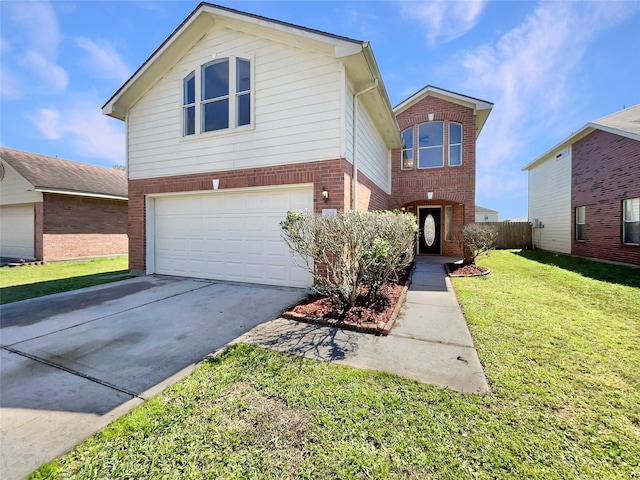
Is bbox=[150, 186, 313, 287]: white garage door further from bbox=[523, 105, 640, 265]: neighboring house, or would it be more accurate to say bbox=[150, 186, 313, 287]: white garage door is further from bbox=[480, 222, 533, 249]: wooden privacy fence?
bbox=[480, 222, 533, 249]: wooden privacy fence

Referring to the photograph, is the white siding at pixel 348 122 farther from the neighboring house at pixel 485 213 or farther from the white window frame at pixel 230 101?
the neighboring house at pixel 485 213

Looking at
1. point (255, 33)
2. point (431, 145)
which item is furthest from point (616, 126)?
point (255, 33)

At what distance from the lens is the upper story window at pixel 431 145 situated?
43.3 ft

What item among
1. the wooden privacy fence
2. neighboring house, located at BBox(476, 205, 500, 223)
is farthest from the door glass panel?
neighboring house, located at BBox(476, 205, 500, 223)

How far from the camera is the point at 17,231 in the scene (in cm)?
1430

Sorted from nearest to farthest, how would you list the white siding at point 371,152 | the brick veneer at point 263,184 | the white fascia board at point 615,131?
the brick veneer at point 263,184, the white siding at point 371,152, the white fascia board at point 615,131

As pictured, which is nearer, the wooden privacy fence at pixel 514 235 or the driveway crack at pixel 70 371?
the driveway crack at pixel 70 371

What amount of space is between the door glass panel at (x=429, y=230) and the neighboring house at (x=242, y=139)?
5.94 meters

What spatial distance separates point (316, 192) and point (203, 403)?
485 centimetres

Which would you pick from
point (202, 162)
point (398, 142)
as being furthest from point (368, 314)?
point (398, 142)

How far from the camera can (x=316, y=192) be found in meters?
6.52

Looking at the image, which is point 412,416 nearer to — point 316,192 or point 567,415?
point 567,415

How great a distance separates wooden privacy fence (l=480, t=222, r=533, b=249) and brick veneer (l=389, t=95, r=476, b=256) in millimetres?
7191

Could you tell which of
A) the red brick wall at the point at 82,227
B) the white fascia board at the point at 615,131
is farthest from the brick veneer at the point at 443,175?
the red brick wall at the point at 82,227
